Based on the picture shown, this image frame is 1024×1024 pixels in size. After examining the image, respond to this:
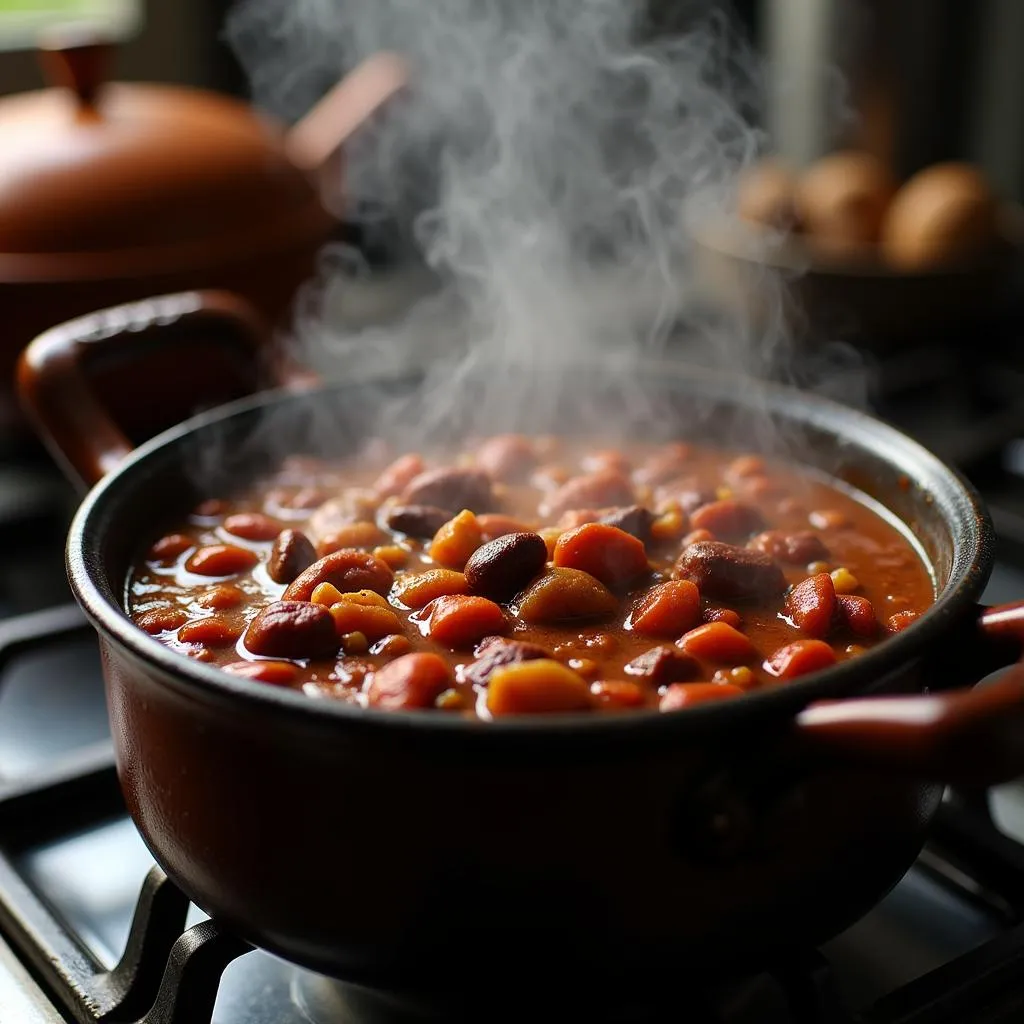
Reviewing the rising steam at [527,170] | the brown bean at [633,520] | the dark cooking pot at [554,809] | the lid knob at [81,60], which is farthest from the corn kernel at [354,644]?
the lid knob at [81,60]

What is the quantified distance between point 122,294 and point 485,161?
2.72 feet

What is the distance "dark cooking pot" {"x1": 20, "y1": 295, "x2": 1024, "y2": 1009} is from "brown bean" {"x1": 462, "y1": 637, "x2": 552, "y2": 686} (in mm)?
213

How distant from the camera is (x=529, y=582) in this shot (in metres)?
1.21

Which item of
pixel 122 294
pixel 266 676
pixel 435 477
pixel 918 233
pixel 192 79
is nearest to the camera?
pixel 266 676

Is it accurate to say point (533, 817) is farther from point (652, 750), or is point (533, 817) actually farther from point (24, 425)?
point (24, 425)

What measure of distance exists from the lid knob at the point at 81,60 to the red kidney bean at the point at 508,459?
93 centimetres

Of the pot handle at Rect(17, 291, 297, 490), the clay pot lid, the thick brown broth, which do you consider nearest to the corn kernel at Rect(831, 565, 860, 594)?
the thick brown broth

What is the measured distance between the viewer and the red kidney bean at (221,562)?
133cm

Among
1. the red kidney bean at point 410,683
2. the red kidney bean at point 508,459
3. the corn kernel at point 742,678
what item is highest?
the red kidney bean at point 410,683

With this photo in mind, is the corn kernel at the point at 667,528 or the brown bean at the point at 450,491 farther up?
the brown bean at the point at 450,491

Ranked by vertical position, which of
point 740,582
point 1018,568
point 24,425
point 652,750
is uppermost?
point 652,750

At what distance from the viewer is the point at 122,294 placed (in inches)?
72.5

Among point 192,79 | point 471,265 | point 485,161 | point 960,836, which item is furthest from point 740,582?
point 192,79

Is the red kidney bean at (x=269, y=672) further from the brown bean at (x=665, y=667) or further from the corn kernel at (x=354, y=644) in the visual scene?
the brown bean at (x=665, y=667)
